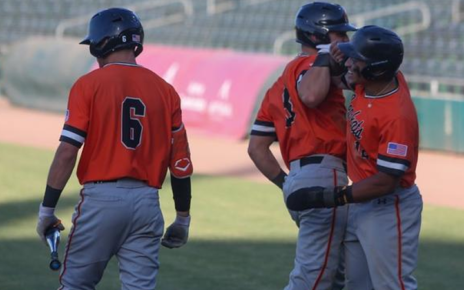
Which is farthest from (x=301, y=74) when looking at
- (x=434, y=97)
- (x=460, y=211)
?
(x=434, y=97)

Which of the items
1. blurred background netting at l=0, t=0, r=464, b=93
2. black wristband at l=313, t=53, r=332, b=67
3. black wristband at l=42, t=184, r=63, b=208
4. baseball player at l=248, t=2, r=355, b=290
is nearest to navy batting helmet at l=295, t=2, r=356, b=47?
baseball player at l=248, t=2, r=355, b=290

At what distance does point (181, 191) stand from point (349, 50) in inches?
45.5

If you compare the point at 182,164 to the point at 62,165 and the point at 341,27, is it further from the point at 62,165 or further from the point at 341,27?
the point at 341,27

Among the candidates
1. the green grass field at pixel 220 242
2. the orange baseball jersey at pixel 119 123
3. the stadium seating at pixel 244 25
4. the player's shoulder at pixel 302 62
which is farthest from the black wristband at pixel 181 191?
the stadium seating at pixel 244 25

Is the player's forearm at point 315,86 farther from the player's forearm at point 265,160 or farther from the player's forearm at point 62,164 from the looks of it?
the player's forearm at point 62,164

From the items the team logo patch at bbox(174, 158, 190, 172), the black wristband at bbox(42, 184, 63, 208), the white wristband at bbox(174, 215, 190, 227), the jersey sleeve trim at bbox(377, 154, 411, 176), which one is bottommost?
the white wristband at bbox(174, 215, 190, 227)

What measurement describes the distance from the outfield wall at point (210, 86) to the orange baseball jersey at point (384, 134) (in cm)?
935

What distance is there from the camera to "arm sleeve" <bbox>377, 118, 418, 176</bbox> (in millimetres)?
4766

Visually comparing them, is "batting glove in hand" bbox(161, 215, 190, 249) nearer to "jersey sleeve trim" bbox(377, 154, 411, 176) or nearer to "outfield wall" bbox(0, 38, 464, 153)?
"jersey sleeve trim" bbox(377, 154, 411, 176)

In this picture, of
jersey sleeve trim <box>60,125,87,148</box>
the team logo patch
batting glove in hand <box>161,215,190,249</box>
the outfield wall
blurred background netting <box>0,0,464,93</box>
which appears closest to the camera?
jersey sleeve trim <box>60,125,87,148</box>

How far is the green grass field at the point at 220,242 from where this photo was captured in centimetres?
711

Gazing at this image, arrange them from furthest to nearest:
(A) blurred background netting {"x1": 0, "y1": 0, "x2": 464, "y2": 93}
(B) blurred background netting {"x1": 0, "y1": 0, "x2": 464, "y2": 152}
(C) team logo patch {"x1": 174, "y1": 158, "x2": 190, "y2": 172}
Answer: (A) blurred background netting {"x1": 0, "y1": 0, "x2": 464, "y2": 93} → (B) blurred background netting {"x1": 0, "y1": 0, "x2": 464, "y2": 152} → (C) team logo patch {"x1": 174, "y1": 158, "x2": 190, "y2": 172}

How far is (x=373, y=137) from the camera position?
4.89m

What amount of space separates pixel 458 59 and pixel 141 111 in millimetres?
13295
